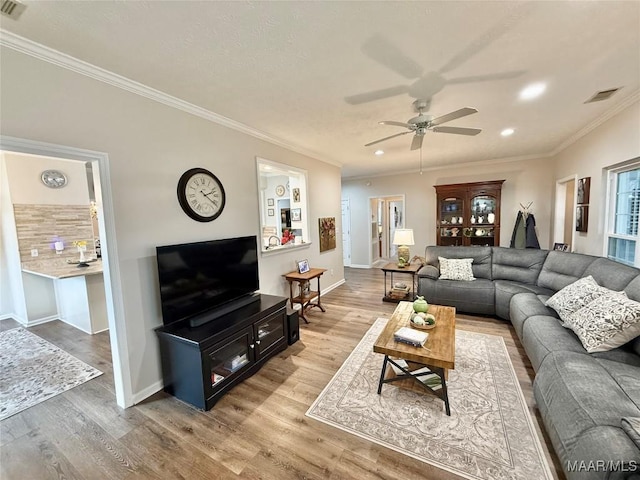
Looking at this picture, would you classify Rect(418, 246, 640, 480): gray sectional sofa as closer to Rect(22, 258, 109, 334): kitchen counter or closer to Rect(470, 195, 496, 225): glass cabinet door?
Rect(470, 195, 496, 225): glass cabinet door

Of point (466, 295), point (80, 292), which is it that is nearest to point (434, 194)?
point (466, 295)

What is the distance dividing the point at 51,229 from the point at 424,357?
5.61 metres

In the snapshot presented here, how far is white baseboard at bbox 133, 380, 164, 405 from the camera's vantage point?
7.35 ft

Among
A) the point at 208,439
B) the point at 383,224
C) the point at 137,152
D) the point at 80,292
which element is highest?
the point at 137,152

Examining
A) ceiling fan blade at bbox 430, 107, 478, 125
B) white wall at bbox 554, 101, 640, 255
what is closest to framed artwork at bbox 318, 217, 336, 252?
ceiling fan blade at bbox 430, 107, 478, 125

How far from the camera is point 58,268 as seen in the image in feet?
13.2

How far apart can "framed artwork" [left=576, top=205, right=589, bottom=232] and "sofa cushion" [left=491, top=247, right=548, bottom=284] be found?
66 centimetres

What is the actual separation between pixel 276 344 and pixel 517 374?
2.39 m

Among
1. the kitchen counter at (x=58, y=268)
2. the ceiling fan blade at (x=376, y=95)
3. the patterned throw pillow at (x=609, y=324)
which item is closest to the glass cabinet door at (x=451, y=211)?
the patterned throw pillow at (x=609, y=324)

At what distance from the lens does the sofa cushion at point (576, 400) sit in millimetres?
1373

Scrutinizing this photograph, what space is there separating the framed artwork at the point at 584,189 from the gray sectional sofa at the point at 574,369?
1.00m

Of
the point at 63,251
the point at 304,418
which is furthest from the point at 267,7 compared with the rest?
the point at 63,251

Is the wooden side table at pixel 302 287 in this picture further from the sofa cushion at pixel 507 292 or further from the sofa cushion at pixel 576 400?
the sofa cushion at pixel 576 400

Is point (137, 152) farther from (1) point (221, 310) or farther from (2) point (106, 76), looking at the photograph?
(1) point (221, 310)
